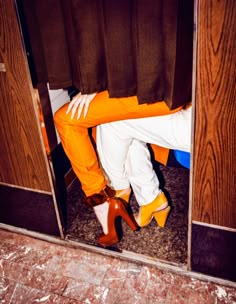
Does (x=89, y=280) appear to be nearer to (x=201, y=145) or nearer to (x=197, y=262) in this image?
(x=197, y=262)

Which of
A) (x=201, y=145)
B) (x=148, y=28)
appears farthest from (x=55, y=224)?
(x=148, y=28)

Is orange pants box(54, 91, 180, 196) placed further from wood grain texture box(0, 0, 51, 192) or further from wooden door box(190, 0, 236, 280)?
wooden door box(190, 0, 236, 280)

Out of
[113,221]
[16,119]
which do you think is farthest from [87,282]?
[16,119]

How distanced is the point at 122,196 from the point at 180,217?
0.38m

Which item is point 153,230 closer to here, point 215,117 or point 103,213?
point 103,213

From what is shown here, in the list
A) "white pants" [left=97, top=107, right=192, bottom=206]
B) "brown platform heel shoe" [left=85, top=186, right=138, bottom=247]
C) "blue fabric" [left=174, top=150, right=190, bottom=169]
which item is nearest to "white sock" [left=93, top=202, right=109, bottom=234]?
"brown platform heel shoe" [left=85, top=186, right=138, bottom=247]

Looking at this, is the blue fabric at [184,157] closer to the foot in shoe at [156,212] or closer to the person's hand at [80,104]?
the foot in shoe at [156,212]

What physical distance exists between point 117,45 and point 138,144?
745 mm

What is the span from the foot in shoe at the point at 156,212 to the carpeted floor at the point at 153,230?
5 cm

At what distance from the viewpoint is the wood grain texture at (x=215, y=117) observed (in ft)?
3.95

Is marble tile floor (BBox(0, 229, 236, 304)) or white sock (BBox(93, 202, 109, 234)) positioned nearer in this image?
marble tile floor (BBox(0, 229, 236, 304))

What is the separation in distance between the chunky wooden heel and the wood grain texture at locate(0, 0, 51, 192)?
658mm

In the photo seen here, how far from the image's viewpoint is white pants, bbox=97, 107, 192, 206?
174 cm

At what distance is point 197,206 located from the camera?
1.62 meters
